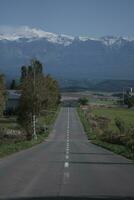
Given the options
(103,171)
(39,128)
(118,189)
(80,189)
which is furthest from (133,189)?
(39,128)

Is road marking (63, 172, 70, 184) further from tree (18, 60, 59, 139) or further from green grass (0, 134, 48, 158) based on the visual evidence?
tree (18, 60, 59, 139)

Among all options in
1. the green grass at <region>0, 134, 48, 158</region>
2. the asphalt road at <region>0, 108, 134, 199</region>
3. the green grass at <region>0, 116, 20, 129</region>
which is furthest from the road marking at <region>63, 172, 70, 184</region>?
the green grass at <region>0, 116, 20, 129</region>

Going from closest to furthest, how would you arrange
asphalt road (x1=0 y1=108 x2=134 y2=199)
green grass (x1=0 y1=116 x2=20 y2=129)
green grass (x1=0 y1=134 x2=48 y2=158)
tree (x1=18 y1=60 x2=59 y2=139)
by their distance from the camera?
asphalt road (x1=0 y1=108 x2=134 y2=199), green grass (x1=0 y1=134 x2=48 y2=158), tree (x1=18 y1=60 x2=59 y2=139), green grass (x1=0 y1=116 x2=20 y2=129)

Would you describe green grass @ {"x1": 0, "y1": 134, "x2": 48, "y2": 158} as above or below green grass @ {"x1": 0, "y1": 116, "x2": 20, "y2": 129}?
below

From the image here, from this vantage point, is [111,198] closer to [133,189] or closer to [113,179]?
[133,189]

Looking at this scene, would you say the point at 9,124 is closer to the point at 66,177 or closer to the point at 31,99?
the point at 31,99

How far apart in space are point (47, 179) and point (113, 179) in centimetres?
198

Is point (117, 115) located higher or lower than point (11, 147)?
higher

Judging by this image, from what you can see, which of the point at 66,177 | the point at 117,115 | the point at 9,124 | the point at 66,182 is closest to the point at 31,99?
the point at 9,124

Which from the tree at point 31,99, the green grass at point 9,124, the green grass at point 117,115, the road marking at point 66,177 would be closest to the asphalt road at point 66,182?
the road marking at point 66,177

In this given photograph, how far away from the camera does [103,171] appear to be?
66.0 ft

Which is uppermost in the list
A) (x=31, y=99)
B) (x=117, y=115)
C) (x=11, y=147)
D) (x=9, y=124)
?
(x=31, y=99)

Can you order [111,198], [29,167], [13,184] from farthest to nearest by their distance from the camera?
[29,167]
[13,184]
[111,198]

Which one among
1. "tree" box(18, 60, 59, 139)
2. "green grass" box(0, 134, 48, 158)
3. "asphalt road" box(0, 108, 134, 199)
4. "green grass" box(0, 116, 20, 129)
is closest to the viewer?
"asphalt road" box(0, 108, 134, 199)
